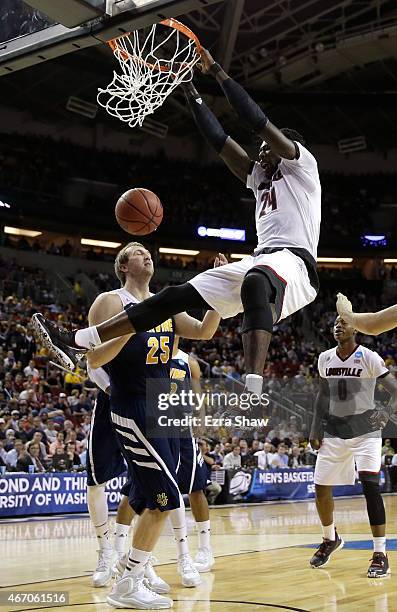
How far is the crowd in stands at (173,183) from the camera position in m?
26.1

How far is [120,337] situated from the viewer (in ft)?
16.7

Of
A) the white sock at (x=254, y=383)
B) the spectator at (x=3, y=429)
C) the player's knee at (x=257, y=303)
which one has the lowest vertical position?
the spectator at (x=3, y=429)

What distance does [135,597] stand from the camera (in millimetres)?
5293

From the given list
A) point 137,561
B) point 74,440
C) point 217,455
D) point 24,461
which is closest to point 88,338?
point 137,561

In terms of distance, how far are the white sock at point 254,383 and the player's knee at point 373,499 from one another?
3.21 m

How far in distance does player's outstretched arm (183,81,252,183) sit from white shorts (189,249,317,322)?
831mm

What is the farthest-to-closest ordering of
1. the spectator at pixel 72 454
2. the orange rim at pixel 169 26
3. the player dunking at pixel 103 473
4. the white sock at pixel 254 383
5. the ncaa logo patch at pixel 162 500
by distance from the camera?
the spectator at pixel 72 454
the player dunking at pixel 103 473
the orange rim at pixel 169 26
the ncaa logo patch at pixel 162 500
the white sock at pixel 254 383

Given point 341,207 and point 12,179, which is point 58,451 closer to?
point 12,179

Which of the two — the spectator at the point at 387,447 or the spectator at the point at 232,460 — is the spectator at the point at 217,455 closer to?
the spectator at the point at 232,460

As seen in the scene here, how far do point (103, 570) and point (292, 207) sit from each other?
3.15 m

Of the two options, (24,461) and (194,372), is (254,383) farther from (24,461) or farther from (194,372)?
(24,461)

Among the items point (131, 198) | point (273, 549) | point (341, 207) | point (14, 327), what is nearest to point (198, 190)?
point (341, 207)

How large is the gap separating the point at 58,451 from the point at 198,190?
17725 mm

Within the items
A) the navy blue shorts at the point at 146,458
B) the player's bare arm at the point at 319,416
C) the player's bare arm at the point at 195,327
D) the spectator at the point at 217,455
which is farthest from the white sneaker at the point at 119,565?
the spectator at the point at 217,455
